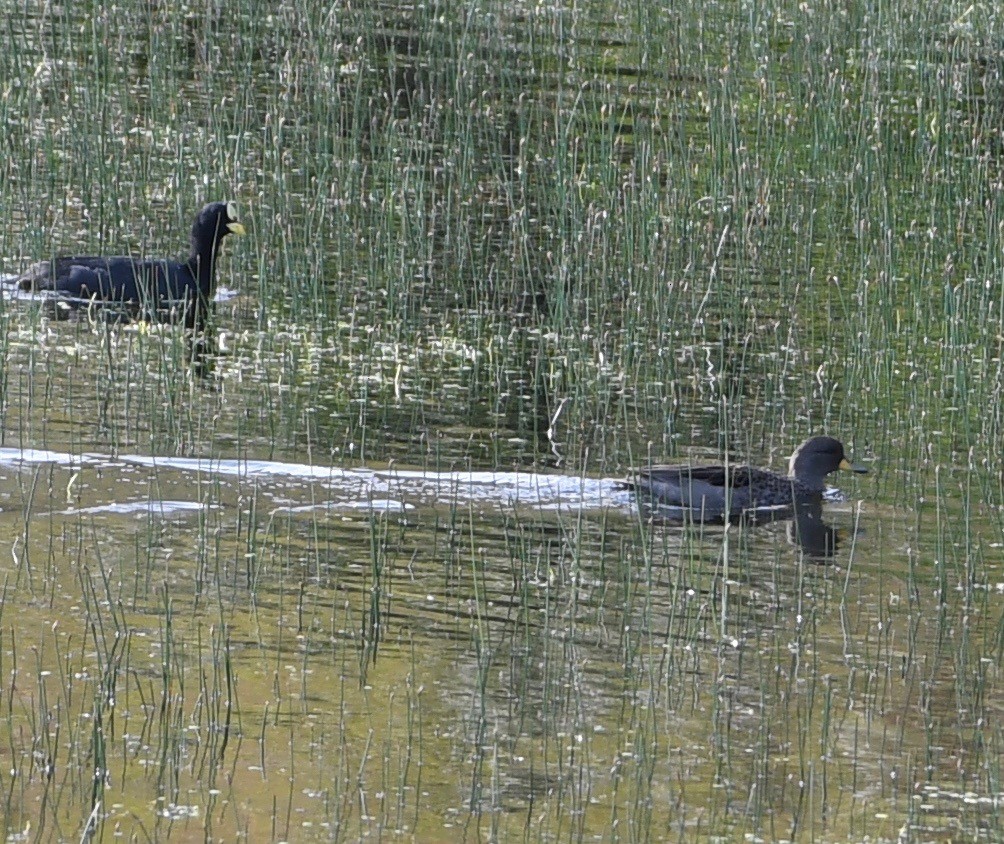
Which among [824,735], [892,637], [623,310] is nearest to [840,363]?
[623,310]

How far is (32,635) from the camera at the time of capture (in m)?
7.70

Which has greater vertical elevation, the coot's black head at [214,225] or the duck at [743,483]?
the coot's black head at [214,225]

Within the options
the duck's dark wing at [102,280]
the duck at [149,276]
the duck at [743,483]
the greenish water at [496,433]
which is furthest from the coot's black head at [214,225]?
the duck at [743,483]

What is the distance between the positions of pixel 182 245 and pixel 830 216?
4196 millimetres

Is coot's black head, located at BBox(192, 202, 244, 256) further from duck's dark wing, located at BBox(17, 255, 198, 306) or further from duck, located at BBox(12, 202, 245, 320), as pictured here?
duck's dark wing, located at BBox(17, 255, 198, 306)

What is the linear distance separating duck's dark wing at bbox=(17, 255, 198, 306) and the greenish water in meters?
0.34

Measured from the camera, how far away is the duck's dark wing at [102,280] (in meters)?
12.7

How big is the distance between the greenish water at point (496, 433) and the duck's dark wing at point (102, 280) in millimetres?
336

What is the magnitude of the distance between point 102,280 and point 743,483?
4.34 m

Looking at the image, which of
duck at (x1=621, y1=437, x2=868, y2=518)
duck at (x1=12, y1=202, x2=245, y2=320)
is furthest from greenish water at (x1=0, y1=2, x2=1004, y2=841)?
duck at (x1=12, y1=202, x2=245, y2=320)

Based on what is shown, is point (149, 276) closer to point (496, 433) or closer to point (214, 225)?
point (214, 225)

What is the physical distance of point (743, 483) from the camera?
10.2 metres

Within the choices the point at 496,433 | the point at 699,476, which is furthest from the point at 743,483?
the point at 496,433

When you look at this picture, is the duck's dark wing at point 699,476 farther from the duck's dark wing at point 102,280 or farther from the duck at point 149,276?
the duck's dark wing at point 102,280
